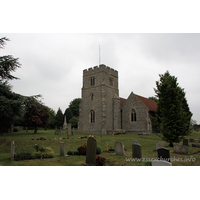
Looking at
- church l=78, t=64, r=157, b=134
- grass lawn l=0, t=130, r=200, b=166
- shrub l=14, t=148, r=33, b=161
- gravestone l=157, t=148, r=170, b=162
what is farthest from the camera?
church l=78, t=64, r=157, b=134

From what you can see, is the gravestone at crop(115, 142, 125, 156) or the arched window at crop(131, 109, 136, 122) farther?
the arched window at crop(131, 109, 136, 122)

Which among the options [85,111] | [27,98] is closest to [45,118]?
[85,111]

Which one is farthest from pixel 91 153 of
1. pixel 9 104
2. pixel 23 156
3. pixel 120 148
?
pixel 9 104

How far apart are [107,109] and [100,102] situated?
206cm

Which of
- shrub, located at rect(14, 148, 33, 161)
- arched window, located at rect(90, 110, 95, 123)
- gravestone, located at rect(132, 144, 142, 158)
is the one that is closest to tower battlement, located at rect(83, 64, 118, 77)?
arched window, located at rect(90, 110, 95, 123)

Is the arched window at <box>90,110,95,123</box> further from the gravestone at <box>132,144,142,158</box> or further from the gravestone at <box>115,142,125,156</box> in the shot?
the gravestone at <box>132,144,142,158</box>

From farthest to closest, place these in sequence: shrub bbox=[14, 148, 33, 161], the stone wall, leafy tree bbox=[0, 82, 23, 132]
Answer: the stone wall < leafy tree bbox=[0, 82, 23, 132] < shrub bbox=[14, 148, 33, 161]

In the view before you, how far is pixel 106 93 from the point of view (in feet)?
105

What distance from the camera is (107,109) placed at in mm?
31781

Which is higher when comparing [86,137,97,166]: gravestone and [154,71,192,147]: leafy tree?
[154,71,192,147]: leafy tree

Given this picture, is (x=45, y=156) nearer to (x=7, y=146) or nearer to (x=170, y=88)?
(x=7, y=146)

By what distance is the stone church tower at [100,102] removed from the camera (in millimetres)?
30953

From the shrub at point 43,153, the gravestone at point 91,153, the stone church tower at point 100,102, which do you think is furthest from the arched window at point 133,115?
the gravestone at point 91,153

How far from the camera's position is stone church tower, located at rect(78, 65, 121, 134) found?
102 ft
